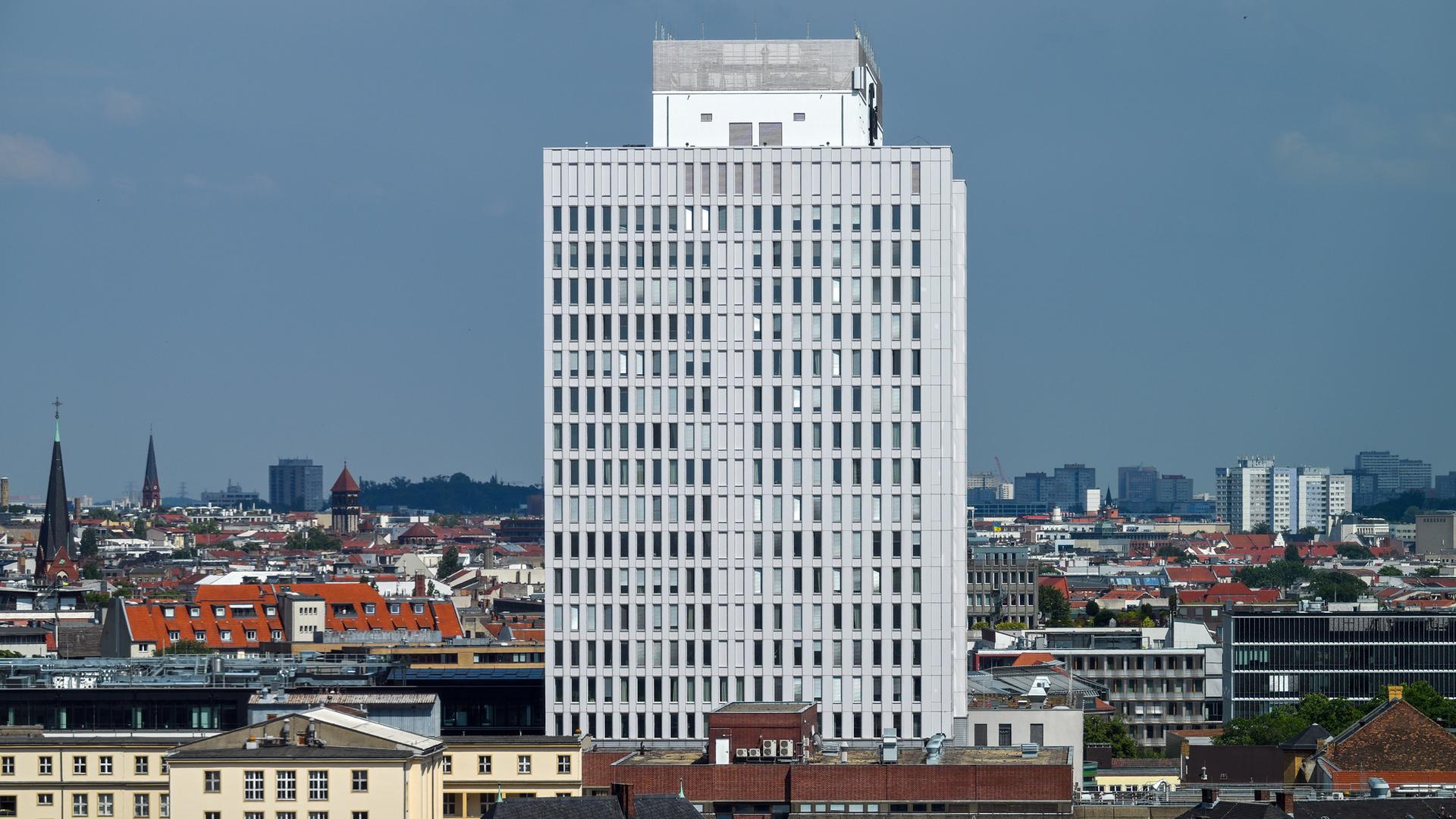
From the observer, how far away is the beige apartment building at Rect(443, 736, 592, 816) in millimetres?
104375

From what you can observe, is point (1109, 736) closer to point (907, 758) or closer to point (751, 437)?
point (751, 437)

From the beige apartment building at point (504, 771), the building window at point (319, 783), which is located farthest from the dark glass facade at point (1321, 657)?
the building window at point (319, 783)

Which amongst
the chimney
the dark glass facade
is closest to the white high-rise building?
the chimney

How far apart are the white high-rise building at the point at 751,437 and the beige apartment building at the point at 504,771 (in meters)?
27.3

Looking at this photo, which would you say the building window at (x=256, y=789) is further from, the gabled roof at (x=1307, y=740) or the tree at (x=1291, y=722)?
the tree at (x=1291, y=722)

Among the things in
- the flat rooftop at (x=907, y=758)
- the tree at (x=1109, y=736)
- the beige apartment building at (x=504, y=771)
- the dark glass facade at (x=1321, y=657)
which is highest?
the beige apartment building at (x=504, y=771)

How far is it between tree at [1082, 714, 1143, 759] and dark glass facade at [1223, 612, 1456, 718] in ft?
79.8

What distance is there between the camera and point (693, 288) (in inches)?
5315

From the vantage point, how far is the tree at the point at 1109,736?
158m

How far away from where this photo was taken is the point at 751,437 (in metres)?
135

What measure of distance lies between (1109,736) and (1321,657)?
33.9m

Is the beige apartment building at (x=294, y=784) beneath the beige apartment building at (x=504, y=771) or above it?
above

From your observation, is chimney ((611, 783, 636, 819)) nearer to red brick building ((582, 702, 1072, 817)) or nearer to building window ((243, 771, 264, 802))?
building window ((243, 771, 264, 802))

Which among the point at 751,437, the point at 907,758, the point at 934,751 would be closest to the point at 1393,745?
the point at 907,758
